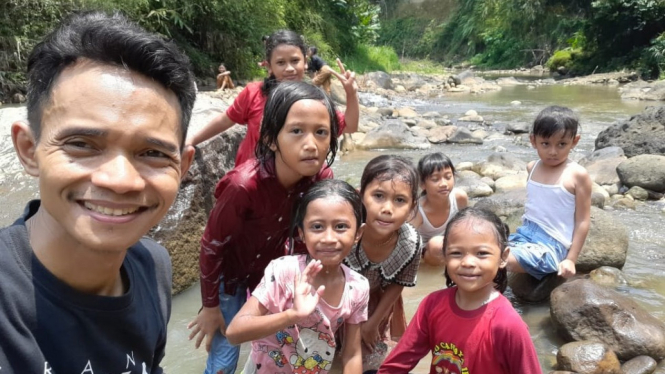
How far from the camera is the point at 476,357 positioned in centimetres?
217

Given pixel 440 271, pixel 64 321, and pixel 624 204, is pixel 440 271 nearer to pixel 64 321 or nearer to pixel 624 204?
pixel 624 204

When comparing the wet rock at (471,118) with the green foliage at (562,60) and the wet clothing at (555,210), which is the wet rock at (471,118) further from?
the green foliage at (562,60)

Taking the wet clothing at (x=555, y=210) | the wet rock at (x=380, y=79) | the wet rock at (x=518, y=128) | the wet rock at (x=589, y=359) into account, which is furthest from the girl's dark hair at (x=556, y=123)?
the wet rock at (x=380, y=79)

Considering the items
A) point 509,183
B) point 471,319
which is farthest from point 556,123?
point 509,183

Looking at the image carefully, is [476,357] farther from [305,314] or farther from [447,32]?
[447,32]

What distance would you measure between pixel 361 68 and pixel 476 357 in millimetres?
22077

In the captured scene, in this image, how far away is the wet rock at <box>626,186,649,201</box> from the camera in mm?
6484

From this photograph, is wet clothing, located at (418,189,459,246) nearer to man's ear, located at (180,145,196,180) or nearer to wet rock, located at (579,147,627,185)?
man's ear, located at (180,145,196,180)

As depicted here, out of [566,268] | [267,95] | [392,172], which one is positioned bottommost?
[566,268]

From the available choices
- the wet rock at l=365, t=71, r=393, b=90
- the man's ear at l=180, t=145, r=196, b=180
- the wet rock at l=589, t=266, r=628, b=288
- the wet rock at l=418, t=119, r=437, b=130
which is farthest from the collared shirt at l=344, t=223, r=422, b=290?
the wet rock at l=365, t=71, r=393, b=90

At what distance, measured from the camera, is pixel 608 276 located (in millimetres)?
4109

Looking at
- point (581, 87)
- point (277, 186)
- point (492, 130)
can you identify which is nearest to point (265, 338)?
point (277, 186)

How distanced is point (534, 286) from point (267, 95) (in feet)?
6.93

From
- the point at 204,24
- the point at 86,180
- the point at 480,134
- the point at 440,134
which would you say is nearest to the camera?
the point at 86,180
